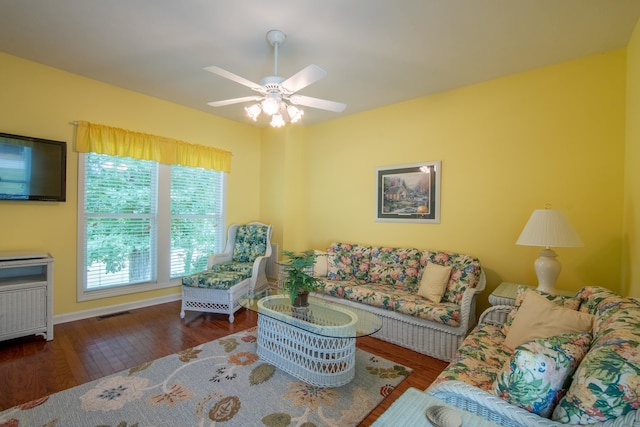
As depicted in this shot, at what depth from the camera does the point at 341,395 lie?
2033 millimetres

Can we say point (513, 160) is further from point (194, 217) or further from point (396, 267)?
point (194, 217)

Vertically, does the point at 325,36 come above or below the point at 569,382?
above

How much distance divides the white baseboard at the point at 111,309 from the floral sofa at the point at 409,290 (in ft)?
6.73

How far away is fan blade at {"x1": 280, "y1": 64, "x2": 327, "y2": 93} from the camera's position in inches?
74.7

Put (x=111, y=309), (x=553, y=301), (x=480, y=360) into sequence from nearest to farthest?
(x=480, y=360), (x=553, y=301), (x=111, y=309)

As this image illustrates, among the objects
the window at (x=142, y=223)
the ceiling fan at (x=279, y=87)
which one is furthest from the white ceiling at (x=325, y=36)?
the window at (x=142, y=223)

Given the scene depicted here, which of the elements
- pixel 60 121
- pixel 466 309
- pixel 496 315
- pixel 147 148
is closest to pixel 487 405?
pixel 496 315

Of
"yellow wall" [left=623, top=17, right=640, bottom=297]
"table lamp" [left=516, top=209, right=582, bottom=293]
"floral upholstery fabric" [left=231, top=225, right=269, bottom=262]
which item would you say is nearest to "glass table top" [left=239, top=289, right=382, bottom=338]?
"table lamp" [left=516, top=209, right=582, bottom=293]

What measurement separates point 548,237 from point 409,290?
4.61ft

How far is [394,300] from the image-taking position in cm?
284

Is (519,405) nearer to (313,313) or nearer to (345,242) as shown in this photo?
(313,313)

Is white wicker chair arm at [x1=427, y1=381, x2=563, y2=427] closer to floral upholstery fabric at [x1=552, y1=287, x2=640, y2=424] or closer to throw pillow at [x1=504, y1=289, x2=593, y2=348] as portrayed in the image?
floral upholstery fabric at [x1=552, y1=287, x2=640, y2=424]

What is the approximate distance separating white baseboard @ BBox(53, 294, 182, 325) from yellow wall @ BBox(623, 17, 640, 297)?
4290 millimetres

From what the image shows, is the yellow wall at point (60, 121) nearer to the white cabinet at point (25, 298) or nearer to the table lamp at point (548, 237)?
the white cabinet at point (25, 298)
